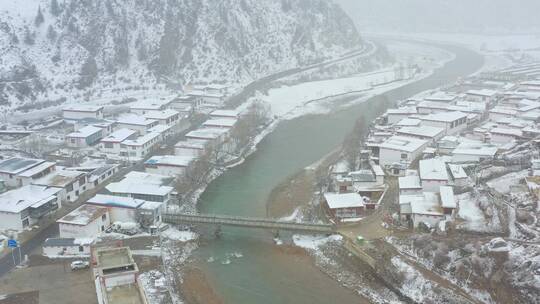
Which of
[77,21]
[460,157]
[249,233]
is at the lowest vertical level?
[249,233]

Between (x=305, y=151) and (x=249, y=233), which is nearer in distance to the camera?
(x=249, y=233)

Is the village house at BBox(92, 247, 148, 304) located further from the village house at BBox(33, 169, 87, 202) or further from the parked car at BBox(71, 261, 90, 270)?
the village house at BBox(33, 169, 87, 202)

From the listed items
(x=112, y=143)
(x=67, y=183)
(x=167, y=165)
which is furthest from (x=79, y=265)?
(x=112, y=143)

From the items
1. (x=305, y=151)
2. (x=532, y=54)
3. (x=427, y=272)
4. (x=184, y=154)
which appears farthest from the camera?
(x=532, y=54)

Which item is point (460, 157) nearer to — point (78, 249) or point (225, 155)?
point (225, 155)

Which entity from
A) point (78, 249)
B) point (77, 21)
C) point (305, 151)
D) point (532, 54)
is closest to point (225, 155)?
point (305, 151)

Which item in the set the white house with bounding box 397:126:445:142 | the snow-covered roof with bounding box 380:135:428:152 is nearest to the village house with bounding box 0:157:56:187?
the snow-covered roof with bounding box 380:135:428:152

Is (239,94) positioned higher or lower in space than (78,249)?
higher
